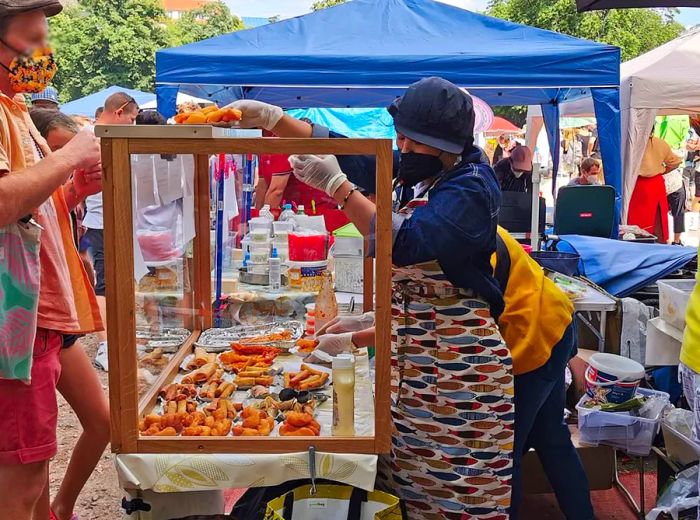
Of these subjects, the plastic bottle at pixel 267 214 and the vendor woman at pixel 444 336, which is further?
the plastic bottle at pixel 267 214

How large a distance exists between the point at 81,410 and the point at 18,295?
0.83 metres

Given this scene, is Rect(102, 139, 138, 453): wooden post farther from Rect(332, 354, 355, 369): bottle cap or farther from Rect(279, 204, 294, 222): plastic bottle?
Rect(279, 204, 294, 222): plastic bottle

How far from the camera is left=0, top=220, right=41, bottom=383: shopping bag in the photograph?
5.86 ft

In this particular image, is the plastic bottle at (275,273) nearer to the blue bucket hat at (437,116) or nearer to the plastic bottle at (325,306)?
the plastic bottle at (325,306)

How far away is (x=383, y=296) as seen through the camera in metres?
1.82

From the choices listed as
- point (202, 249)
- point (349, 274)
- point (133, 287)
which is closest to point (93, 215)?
point (202, 249)

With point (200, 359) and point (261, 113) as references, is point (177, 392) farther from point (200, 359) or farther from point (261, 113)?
point (261, 113)

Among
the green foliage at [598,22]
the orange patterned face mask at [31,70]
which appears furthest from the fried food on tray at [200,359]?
the green foliage at [598,22]

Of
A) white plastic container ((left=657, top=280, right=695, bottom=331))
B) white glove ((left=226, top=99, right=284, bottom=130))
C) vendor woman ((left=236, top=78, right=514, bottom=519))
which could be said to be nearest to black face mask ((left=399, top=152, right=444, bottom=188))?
vendor woman ((left=236, top=78, right=514, bottom=519))

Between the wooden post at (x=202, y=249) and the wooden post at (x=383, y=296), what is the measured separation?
4.31 ft

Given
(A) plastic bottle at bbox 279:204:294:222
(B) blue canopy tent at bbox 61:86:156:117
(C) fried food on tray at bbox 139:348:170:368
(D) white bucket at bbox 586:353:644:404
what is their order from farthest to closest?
1. (B) blue canopy tent at bbox 61:86:156:117
2. (A) plastic bottle at bbox 279:204:294:222
3. (D) white bucket at bbox 586:353:644:404
4. (C) fried food on tray at bbox 139:348:170:368

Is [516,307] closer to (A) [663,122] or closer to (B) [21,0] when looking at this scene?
(B) [21,0]

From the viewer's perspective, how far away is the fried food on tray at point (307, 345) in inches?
110

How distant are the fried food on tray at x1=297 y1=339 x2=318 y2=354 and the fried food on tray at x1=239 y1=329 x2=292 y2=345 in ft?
0.24
